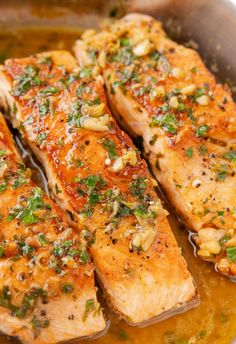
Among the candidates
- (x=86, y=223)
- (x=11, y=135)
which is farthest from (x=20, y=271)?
(x=11, y=135)

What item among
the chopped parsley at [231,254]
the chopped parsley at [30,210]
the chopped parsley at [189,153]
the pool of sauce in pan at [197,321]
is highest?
the chopped parsley at [189,153]

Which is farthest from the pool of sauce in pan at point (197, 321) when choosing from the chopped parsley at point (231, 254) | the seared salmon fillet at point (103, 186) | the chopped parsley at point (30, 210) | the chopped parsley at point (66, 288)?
the chopped parsley at point (30, 210)

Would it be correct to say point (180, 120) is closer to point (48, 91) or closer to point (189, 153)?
point (189, 153)

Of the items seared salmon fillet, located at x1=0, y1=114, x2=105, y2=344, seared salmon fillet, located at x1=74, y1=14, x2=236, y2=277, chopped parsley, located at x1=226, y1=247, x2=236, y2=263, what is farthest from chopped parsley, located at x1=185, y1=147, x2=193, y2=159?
seared salmon fillet, located at x1=0, y1=114, x2=105, y2=344

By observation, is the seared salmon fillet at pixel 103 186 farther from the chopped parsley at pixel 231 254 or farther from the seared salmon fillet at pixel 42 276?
the chopped parsley at pixel 231 254

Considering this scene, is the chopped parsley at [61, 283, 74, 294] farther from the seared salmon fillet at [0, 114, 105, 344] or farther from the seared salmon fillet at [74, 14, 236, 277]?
the seared salmon fillet at [74, 14, 236, 277]

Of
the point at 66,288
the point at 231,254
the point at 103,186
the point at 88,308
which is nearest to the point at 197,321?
the point at 231,254

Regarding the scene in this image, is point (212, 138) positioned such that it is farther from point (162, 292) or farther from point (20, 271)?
point (20, 271)
